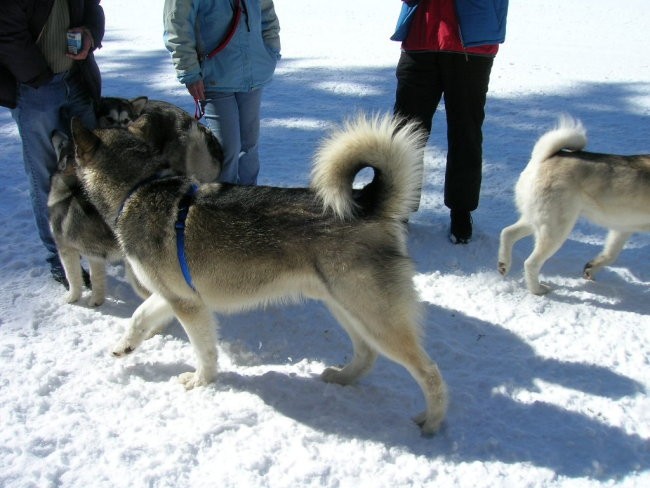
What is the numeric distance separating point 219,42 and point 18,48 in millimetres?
1222

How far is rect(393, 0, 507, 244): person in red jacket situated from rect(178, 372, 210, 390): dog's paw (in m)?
2.33

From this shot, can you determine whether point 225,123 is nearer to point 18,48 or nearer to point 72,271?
point 18,48

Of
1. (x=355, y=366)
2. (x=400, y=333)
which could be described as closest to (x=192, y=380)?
(x=355, y=366)

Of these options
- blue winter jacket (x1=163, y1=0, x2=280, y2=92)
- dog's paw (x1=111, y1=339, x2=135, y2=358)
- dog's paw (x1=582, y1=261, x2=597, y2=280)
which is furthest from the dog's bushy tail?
dog's paw (x1=111, y1=339, x2=135, y2=358)

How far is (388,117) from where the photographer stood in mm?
2500

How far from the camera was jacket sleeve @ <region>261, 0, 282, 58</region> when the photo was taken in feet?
13.1

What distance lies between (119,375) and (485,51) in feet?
10.4

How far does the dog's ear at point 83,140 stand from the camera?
8.96 feet

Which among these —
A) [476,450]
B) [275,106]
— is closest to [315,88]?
[275,106]

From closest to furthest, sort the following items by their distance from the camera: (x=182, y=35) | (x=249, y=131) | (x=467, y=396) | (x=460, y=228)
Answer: (x=467, y=396), (x=182, y=35), (x=249, y=131), (x=460, y=228)

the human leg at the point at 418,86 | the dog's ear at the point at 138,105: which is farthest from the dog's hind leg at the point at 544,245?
the dog's ear at the point at 138,105

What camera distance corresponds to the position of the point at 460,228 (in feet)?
14.6

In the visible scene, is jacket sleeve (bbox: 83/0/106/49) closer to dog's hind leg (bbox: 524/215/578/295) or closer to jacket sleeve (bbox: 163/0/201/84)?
jacket sleeve (bbox: 163/0/201/84)

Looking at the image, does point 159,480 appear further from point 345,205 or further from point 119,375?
point 345,205
